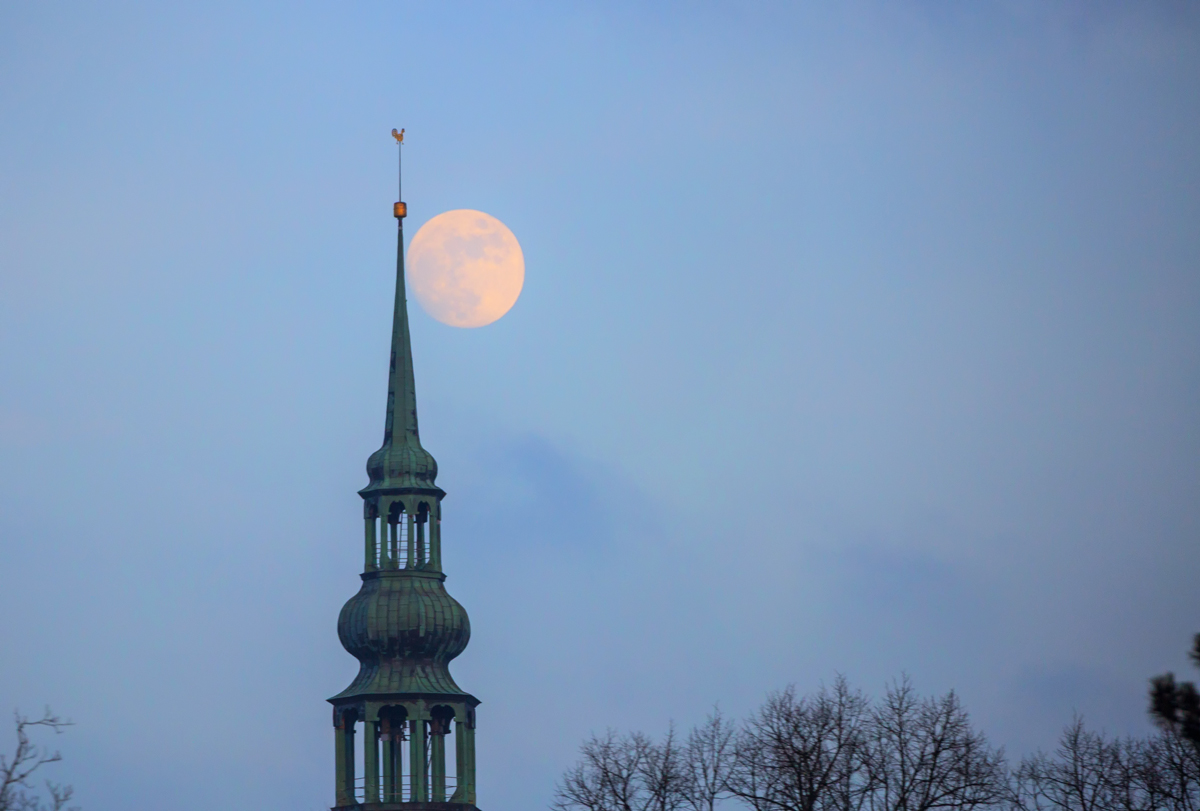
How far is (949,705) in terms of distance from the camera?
254 feet

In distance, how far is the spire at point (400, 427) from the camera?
10875 cm

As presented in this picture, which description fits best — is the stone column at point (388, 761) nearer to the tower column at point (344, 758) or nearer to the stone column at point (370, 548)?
the tower column at point (344, 758)

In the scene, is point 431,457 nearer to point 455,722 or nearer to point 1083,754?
point 455,722

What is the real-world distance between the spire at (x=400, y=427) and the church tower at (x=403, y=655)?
0.09m

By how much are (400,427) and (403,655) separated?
11.3 meters

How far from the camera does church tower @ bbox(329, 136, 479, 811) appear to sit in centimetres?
10375

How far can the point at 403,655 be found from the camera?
10556cm

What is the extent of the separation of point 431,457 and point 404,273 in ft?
36.2


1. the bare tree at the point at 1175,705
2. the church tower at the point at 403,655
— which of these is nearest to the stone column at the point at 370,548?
the church tower at the point at 403,655

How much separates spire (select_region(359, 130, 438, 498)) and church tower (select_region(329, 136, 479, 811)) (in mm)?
85

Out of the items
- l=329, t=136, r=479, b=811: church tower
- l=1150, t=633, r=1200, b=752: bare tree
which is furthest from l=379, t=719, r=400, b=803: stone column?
l=1150, t=633, r=1200, b=752: bare tree

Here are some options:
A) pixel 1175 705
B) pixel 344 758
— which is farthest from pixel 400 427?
pixel 1175 705

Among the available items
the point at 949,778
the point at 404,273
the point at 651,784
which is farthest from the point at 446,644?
the point at 949,778

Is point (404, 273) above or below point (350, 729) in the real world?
above
